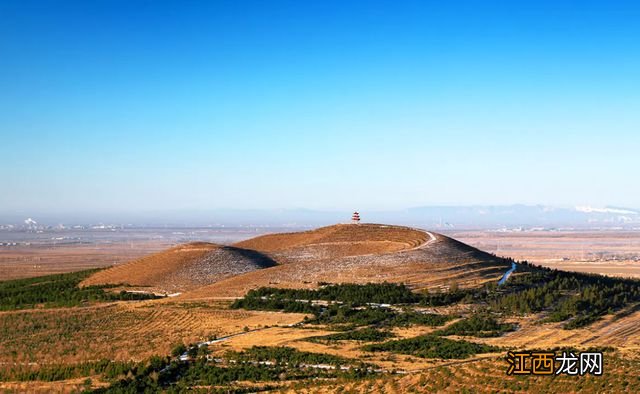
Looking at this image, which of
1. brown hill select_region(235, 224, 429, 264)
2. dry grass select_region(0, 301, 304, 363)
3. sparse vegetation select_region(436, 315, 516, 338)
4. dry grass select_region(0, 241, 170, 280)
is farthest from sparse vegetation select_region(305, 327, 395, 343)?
dry grass select_region(0, 241, 170, 280)

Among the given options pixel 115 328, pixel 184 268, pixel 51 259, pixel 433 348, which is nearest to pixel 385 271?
pixel 433 348

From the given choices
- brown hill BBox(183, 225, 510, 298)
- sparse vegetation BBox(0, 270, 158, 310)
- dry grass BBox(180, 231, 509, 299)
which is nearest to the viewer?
dry grass BBox(180, 231, 509, 299)

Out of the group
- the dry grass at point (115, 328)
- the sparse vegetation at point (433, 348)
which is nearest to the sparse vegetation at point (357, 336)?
the sparse vegetation at point (433, 348)

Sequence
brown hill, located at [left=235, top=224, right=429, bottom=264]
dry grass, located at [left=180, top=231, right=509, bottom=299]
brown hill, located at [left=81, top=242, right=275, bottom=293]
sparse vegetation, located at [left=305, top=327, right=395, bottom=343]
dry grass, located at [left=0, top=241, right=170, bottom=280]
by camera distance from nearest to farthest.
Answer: sparse vegetation, located at [left=305, top=327, right=395, bottom=343] < dry grass, located at [left=180, top=231, right=509, bottom=299] < brown hill, located at [left=81, top=242, right=275, bottom=293] < brown hill, located at [left=235, top=224, right=429, bottom=264] < dry grass, located at [left=0, top=241, right=170, bottom=280]

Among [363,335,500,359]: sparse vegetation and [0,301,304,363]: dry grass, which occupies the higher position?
[363,335,500,359]: sparse vegetation

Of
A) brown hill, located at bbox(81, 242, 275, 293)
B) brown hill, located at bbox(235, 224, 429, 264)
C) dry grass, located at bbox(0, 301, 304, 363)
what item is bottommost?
dry grass, located at bbox(0, 301, 304, 363)

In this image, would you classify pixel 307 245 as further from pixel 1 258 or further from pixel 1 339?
pixel 1 258

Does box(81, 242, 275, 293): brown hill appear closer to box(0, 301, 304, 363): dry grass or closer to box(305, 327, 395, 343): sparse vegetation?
box(0, 301, 304, 363): dry grass
